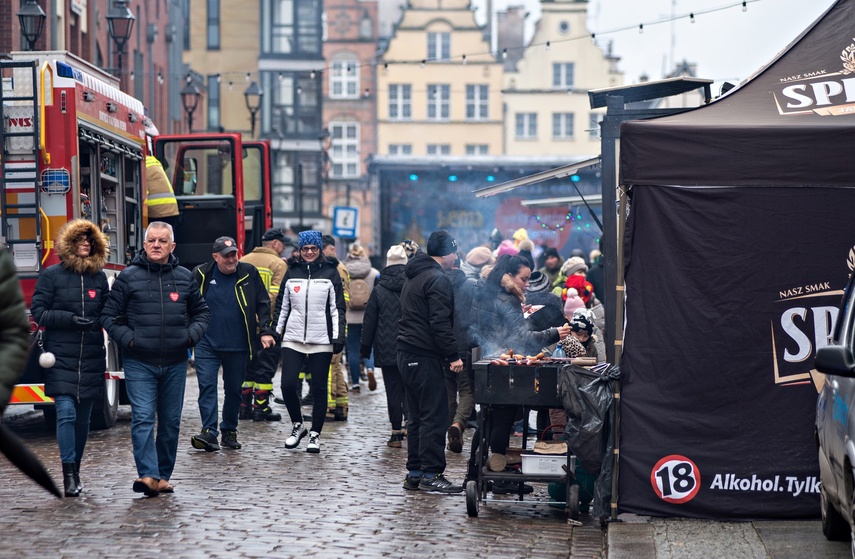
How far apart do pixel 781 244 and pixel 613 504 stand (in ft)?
6.52

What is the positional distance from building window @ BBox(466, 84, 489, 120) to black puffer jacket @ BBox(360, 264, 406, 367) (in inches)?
2478

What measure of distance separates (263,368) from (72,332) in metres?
4.91

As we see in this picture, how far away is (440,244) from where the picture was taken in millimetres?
10625

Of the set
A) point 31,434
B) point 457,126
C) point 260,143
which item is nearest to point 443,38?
point 457,126

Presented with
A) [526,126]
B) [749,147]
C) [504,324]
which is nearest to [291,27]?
[526,126]

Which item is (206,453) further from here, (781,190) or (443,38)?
(443,38)

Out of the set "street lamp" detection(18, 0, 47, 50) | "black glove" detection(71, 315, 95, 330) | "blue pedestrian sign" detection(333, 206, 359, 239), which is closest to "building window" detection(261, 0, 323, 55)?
"blue pedestrian sign" detection(333, 206, 359, 239)

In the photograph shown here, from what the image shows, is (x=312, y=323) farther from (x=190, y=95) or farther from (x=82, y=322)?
(x=190, y=95)

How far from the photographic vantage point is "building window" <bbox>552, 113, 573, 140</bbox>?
76.0m

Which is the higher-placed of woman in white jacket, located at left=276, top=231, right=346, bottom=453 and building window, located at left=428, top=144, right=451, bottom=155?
building window, located at left=428, top=144, right=451, bottom=155

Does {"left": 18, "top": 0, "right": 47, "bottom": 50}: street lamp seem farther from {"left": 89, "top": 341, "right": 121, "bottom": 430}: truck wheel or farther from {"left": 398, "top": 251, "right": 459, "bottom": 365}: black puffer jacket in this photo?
{"left": 398, "top": 251, "right": 459, "bottom": 365}: black puffer jacket

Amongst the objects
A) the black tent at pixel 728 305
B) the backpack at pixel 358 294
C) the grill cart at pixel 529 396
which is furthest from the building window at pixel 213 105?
the black tent at pixel 728 305

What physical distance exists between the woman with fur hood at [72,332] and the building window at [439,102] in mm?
66097

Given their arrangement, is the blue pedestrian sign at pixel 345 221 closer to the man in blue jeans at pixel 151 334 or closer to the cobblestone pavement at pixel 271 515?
the cobblestone pavement at pixel 271 515
